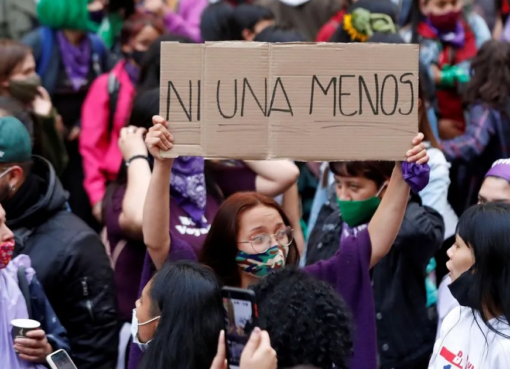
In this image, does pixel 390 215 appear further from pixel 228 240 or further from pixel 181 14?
pixel 181 14

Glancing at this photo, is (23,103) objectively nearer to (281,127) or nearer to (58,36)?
(58,36)

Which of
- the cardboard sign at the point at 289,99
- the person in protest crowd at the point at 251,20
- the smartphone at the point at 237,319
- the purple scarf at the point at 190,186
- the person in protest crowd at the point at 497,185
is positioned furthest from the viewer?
the person in protest crowd at the point at 251,20

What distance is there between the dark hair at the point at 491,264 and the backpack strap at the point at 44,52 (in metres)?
3.96

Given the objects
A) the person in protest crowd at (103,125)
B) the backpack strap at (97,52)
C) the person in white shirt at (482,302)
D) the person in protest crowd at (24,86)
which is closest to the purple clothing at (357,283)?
the person in white shirt at (482,302)

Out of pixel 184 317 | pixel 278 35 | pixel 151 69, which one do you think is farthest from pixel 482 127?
pixel 184 317

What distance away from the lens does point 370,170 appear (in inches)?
177

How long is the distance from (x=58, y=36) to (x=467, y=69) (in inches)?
110

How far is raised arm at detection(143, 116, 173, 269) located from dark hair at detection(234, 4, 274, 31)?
11.2ft

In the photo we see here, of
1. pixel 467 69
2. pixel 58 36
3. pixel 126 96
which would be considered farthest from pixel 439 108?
pixel 58 36

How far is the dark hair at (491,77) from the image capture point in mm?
6062

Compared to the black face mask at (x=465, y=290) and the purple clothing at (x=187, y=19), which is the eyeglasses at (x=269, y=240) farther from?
the purple clothing at (x=187, y=19)

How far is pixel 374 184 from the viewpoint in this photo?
4520 mm

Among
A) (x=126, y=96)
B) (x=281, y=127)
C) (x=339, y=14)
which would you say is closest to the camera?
(x=281, y=127)

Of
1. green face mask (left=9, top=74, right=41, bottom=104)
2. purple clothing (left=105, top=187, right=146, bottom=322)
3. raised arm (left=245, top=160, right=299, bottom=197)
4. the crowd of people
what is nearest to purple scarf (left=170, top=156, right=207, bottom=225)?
the crowd of people
